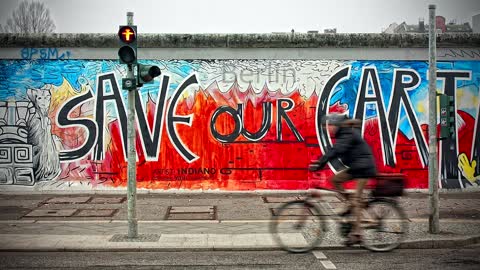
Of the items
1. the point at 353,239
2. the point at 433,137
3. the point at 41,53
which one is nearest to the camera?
the point at 353,239

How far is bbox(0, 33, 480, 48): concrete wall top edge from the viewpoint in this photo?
1369 cm

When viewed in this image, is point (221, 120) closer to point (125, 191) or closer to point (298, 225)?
point (125, 191)

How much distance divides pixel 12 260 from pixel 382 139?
961 centimetres

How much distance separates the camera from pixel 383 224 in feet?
27.4

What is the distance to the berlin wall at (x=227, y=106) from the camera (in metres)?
13.8

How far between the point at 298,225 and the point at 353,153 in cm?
137

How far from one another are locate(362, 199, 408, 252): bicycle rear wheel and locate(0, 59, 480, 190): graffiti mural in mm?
5566

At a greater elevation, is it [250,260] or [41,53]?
[41,53]

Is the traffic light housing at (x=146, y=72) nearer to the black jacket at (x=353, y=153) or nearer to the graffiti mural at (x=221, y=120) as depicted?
the black jacket at (x=353, y=153)

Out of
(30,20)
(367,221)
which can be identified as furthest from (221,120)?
(30,20)

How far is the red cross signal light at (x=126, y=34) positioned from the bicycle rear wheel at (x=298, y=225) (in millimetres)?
3676

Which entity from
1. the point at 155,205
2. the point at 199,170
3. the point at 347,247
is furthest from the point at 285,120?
the point at 347,247

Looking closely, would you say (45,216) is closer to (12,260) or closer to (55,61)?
(12,260)

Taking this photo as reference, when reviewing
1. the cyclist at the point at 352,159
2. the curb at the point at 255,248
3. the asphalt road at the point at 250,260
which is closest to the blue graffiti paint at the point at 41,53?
the curb at the point at 255,248
